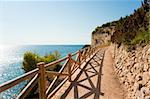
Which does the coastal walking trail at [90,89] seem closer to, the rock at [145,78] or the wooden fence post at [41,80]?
the rock at [145,78]

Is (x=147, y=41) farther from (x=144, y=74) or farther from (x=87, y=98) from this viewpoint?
(x=87, y=98)

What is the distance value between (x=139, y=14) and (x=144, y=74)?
18.5ft

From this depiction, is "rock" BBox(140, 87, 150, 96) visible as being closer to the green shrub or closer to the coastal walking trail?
the coastal walking trail

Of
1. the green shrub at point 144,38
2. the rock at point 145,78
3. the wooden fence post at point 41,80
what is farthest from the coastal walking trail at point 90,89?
the green shrub at point 144,38

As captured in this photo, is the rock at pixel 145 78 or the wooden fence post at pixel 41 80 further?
the rock at pixel 145 78

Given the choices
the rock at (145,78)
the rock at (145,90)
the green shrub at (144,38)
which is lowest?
the rock at (145,90)

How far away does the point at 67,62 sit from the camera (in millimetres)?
8125

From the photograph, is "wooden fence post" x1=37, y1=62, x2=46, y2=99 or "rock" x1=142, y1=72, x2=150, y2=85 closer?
"wooden fence post" x1=37, y1=62, x2=46, y2=99

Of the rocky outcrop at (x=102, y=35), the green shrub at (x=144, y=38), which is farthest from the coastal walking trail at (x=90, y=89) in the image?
the rocky outcrop at (x=102, y=35)

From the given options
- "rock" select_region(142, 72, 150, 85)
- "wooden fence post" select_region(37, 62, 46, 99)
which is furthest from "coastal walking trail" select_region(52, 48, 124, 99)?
"wooden fence post" select_region(37, 62, 46, 99)

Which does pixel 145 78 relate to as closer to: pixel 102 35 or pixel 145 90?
pixel 145 90

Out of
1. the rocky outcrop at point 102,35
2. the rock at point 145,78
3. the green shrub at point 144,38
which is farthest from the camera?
the rocky outcrop at point 102,35

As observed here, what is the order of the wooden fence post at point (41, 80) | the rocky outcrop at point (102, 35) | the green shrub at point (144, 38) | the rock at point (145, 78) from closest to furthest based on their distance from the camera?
the wooden fence post at point (41, 80) → the rock at point (145, 78) → the green shrub at point (144, 38) → the rocky outcrop at point (102, 35)

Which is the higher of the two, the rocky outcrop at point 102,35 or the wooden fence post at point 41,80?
the rocky outcrop at point 102,35
